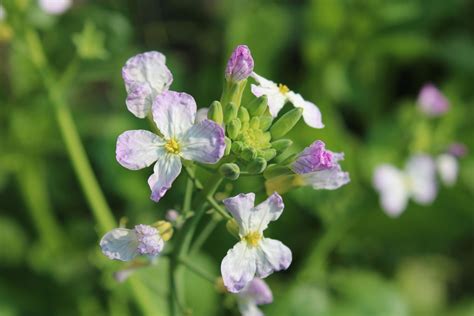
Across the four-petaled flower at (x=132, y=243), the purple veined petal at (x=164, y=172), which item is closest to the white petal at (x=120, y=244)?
the four-petaled flower at (x=132, y=243)

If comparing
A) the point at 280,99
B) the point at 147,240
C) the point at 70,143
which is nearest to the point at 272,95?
the point at 280,99

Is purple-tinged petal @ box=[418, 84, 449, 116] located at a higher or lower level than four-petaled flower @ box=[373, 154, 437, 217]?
higher

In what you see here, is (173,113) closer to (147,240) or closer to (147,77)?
(147,77)

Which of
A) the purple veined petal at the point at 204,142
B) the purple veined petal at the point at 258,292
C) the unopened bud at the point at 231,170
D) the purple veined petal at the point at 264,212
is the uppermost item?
the purple veined petal at the point at 204,142

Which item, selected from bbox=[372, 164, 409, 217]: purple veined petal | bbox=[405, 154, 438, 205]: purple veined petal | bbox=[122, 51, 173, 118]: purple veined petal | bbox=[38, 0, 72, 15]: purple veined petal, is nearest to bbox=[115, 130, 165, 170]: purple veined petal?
bbox=[122, 51, 173, 118]: purple veined petal

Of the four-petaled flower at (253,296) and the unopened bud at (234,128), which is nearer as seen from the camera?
the unopened bud at (234,128)

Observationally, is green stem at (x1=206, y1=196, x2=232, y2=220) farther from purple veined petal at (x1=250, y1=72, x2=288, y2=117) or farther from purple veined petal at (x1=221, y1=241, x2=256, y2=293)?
purple veined petal at (x1=250, y1=72, x2=288, y2=117)

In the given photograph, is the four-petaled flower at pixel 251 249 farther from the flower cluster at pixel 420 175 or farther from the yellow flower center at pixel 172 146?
the flower cluster at pixel 420 175
